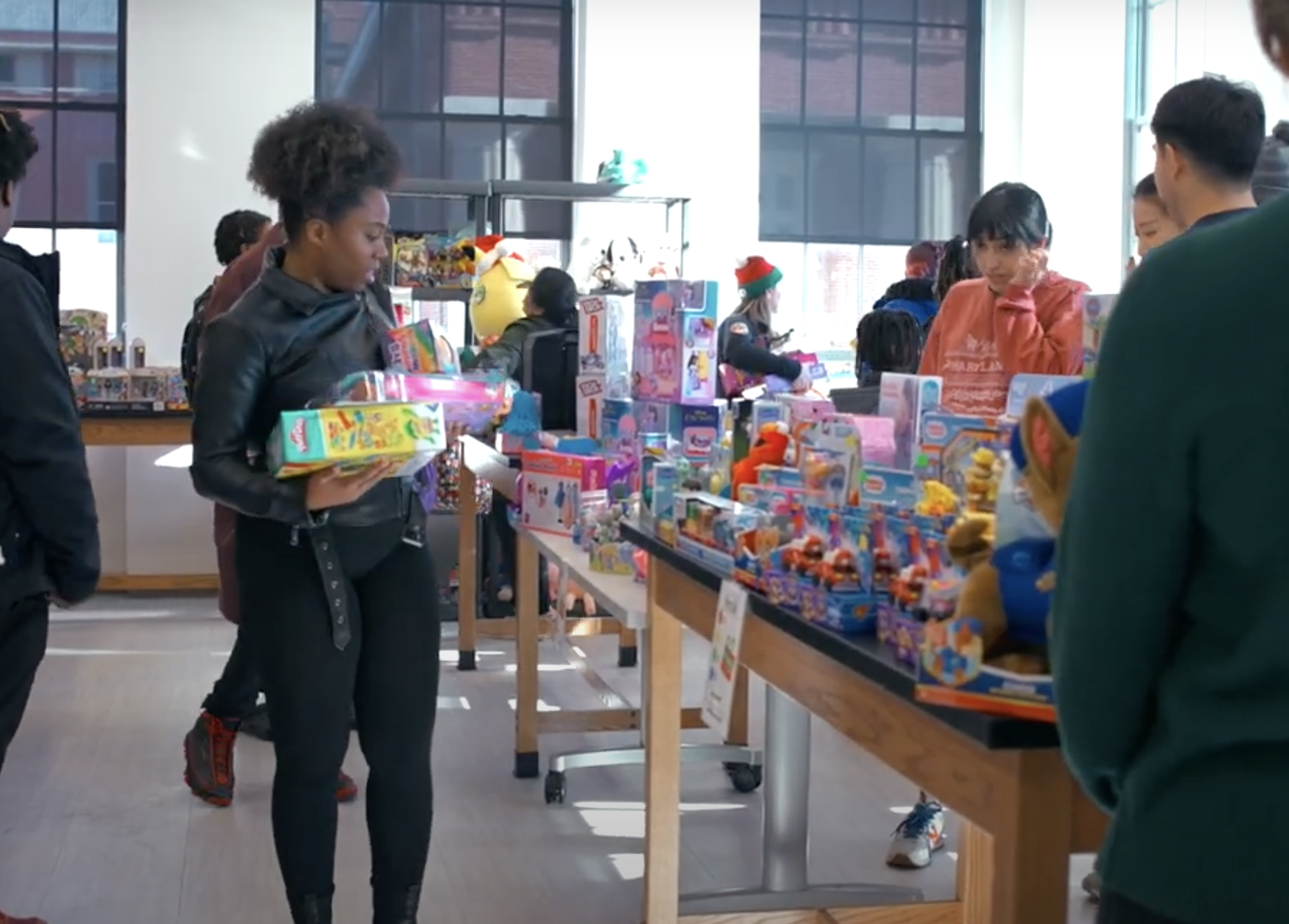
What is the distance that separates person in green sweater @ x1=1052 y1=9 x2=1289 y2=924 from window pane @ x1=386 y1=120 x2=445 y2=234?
749cm

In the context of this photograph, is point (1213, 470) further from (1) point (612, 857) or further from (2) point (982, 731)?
(1) point (612, 857)

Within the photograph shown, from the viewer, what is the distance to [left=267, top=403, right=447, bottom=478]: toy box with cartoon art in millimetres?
2492

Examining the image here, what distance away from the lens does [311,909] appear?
272 centimetres

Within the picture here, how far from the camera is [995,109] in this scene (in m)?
9.09

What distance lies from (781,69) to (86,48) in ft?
11.5

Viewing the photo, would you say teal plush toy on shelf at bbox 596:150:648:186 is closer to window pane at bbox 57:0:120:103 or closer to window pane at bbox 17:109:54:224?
window pane at bbox 57:0:120:103

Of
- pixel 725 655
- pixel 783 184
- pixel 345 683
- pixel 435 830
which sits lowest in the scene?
pixel 435 830

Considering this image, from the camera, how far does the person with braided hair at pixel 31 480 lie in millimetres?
2771

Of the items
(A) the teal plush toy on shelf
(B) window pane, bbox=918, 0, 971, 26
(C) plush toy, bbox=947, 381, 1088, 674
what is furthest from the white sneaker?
(B) window pane, bbox=918, 0, 971, 26

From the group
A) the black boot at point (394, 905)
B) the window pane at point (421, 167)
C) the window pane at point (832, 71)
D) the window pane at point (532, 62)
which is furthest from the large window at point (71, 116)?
the black boot at point (394, 905)

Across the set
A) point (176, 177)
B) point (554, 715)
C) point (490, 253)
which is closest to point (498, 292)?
point (490, 253)

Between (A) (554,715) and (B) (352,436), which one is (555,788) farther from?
(B) (352,436)

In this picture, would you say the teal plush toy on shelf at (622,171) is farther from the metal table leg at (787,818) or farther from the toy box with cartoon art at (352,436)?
the toy box with cartoon art at (352,436)

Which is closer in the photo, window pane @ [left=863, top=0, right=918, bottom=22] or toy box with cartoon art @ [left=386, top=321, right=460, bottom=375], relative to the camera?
toy box with cartoon art @ [left=386, top=321, right=460, bottom=375]
